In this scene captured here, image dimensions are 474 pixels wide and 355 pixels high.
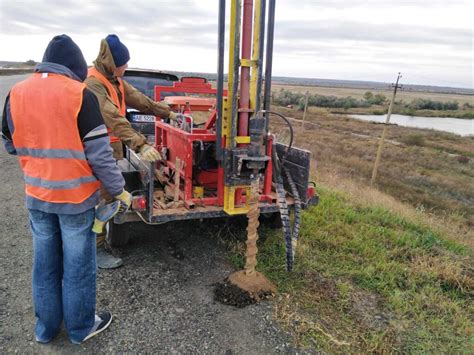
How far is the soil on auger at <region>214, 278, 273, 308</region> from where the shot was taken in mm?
3807

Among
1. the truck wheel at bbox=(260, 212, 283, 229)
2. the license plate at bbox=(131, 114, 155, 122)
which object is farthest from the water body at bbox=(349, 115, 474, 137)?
the truck wheel at bbox=(260, 212, 283, 229)

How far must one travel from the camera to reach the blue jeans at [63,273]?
9.79ft

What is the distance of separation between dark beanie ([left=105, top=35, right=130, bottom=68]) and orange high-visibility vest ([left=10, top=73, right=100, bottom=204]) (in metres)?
1.44

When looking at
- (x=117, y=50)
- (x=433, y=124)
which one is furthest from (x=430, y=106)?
(x=117, y=50)

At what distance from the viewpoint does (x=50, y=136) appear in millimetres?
2746

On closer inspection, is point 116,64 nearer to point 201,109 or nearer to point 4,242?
point 201,109

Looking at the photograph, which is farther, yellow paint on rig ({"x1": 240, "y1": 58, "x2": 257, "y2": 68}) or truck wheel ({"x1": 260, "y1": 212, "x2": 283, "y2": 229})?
truck wheel ({"x1": 260, "y1": 212, "x2": 283, "y2": 229})

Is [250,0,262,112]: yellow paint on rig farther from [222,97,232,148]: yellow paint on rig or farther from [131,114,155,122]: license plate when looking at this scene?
[131,114,155,122]: license plate

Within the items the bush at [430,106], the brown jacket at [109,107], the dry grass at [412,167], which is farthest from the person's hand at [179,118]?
the bush at [430,106]

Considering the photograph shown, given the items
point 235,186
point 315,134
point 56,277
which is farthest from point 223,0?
point 315,134

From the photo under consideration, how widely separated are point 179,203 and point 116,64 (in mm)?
1592

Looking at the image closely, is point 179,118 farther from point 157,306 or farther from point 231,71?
point 157,306

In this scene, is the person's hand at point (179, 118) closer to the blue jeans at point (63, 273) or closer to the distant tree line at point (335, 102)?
the blue jeans at point (63, 273)

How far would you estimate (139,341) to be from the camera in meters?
3.23
